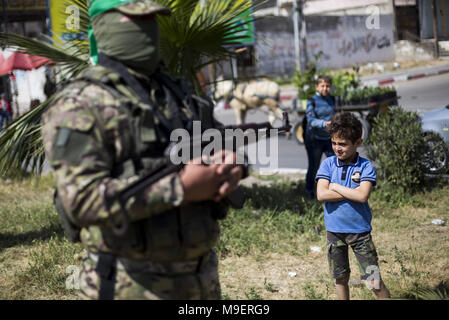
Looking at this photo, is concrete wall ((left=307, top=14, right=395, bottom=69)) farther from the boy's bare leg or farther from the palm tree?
the boy's bare leg

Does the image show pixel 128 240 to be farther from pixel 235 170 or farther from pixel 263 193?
pixel 263 193

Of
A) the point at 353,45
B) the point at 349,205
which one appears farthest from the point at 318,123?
the point at 353,45

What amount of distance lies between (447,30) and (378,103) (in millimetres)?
3213

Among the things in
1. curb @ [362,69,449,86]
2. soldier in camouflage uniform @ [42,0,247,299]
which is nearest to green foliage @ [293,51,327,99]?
curb @ [362,69,449,86]

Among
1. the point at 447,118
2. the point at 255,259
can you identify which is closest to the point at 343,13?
the point at 447,118

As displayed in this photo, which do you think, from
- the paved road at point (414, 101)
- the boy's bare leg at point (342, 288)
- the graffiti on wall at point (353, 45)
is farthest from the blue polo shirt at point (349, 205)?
the graffiti on wall at point (353, 45)

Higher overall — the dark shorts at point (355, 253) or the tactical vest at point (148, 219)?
the tactical vest at point (148, 219)

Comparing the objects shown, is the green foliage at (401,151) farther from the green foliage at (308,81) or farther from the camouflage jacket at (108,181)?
the camouflage jacket at (108,181)

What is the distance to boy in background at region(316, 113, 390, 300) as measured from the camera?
10.4 ft

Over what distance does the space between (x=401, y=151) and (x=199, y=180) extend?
4890 millimetres

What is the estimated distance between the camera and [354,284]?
13.2 ft

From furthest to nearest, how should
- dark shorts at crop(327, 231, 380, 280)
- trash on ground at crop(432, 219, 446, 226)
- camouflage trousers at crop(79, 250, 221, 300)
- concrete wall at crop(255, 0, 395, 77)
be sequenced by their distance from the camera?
concrete wall at crop(255, 0, 395, 77), trash on ground at crop(432, 219, 446, 226), dark shorts at crop(327, 231, 380, 280), camouflage trousers at crop(79, 250, 221, 300)

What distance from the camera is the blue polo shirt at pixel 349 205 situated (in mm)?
3209

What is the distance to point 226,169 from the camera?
1.78 metres
